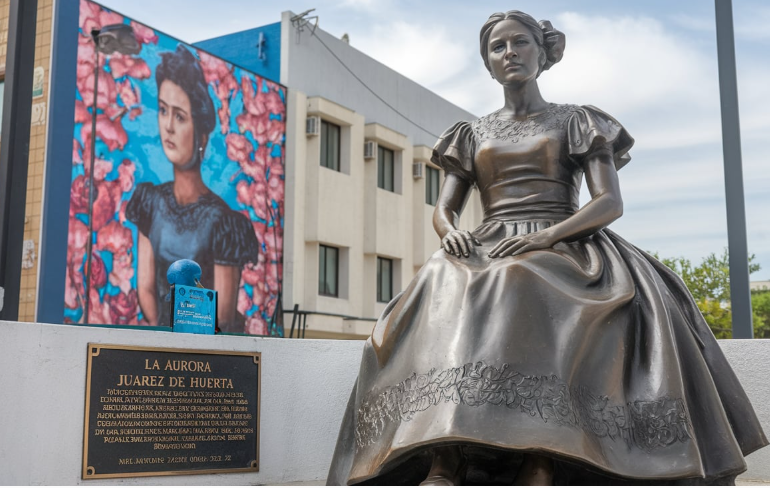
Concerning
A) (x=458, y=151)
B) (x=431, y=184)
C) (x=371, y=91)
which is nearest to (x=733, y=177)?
(x=458, y=151)

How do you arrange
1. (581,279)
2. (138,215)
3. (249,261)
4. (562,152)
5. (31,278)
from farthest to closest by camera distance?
(249,261) → (138,215) → (31,278) → (562,152) → (581,279)

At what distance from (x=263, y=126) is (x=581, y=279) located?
16447mm

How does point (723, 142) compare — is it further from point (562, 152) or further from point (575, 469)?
point (575, 469)

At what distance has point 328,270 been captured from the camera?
21.6 m

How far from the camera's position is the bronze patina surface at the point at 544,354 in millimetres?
3475

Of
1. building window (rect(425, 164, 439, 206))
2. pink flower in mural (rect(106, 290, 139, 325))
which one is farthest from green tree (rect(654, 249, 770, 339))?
pink flower in mural (rect(106, 290, 139, 325))

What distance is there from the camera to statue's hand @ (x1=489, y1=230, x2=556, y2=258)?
3.96m

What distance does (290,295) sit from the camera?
20.2 meters

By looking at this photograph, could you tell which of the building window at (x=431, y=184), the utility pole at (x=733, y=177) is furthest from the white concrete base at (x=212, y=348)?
the building window at (x=431, y=184)

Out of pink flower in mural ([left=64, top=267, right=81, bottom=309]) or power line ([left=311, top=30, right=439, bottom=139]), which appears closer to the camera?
pink flower in mural ([left=64, top=267, right=81, bottom=309])

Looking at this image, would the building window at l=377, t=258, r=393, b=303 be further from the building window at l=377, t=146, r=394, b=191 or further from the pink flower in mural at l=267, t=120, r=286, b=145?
the pink flower in mural at l=267, t=120, r=286, b=145

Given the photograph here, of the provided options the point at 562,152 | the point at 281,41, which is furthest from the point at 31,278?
the point at 562,152

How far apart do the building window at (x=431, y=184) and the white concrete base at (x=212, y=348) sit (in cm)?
1951

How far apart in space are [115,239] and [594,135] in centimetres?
1286
